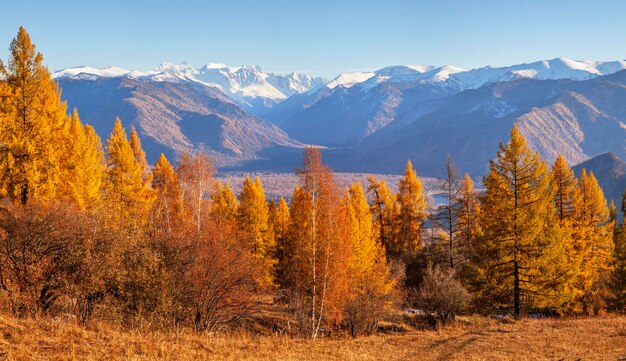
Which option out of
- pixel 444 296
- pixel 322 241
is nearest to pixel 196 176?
pixel 322 241

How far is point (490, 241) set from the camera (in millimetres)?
27859

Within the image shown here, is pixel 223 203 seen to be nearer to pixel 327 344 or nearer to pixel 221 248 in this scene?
pixel 221 248

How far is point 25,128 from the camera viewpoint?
25.1 metres

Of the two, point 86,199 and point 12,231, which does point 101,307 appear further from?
point 86,199

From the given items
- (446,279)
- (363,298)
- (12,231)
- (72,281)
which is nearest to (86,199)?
(12,231)

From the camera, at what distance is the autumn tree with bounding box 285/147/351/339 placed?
985 inches

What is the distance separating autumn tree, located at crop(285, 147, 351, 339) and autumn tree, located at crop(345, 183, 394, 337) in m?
1.37

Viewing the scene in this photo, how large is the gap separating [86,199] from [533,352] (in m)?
28.8

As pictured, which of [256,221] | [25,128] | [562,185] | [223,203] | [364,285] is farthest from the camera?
[223,203]

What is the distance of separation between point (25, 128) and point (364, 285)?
2368 cm

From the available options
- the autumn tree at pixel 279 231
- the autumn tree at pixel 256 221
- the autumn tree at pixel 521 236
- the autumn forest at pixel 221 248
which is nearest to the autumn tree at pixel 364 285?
the autumn forest at pixel 221 248

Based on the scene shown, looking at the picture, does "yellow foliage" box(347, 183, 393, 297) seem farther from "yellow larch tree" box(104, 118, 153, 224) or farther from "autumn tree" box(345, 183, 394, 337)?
"yellow larch tree" box(104, 118, 153, 224)

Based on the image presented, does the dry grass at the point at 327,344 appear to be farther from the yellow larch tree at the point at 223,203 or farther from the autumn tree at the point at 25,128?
the yellow larch tree at the point at 223,203

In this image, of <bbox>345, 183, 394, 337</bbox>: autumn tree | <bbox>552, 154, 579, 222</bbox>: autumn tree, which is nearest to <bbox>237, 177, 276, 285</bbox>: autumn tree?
<bbox>345, 183, 394, 337</bbox>: autumn tree
